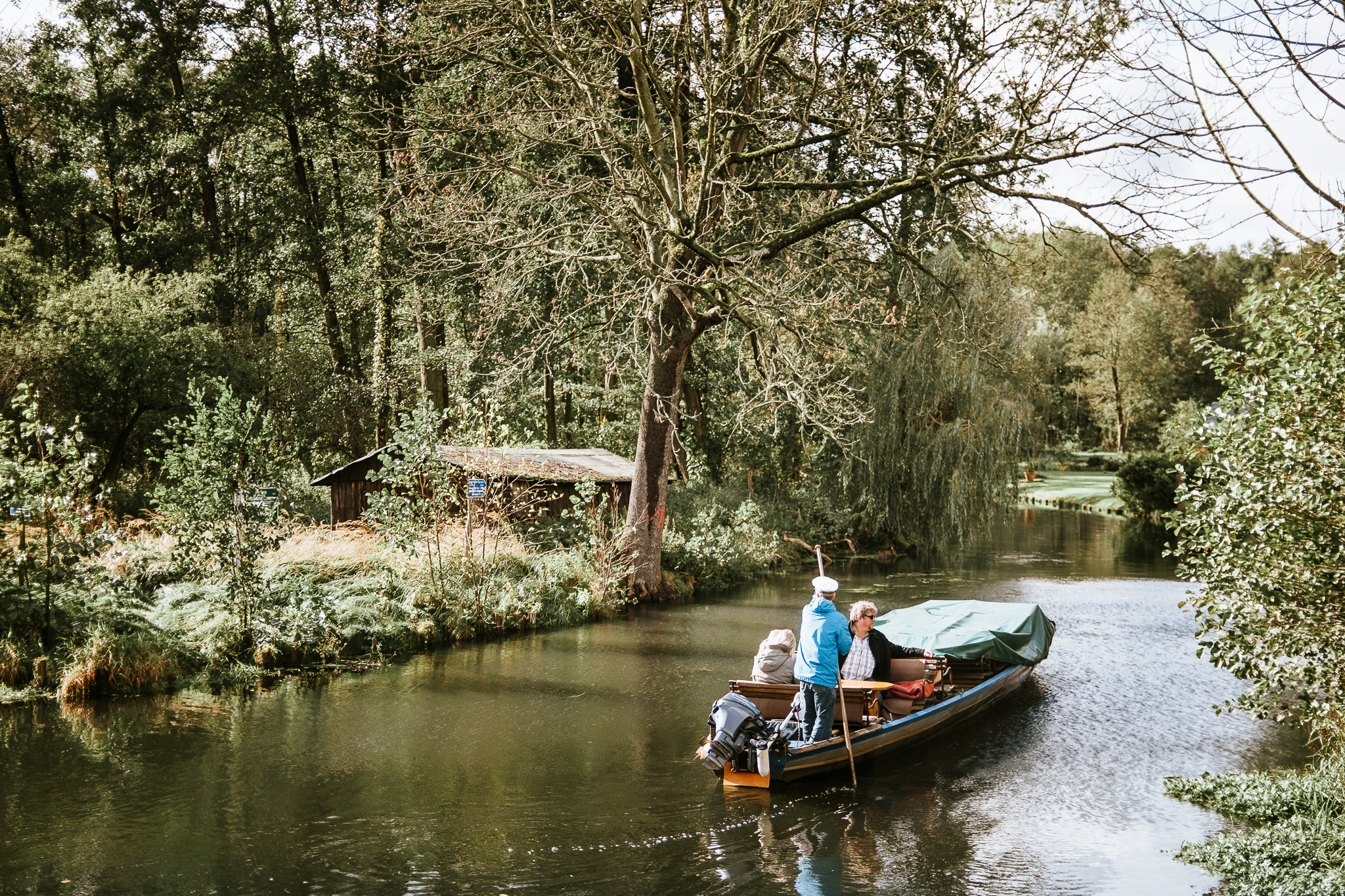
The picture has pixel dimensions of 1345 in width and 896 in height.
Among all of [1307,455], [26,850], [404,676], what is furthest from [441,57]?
[1307,455]

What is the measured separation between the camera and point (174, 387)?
19.8 meters

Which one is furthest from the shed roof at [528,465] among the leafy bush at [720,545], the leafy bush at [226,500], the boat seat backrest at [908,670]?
the boat seat backrest at [908,670]

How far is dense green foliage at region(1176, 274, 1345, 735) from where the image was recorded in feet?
20.9

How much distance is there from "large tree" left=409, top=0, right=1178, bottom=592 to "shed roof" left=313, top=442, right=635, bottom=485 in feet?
7.48

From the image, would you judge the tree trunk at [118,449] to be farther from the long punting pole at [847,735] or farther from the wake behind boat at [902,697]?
the long punting pole at [847,735]

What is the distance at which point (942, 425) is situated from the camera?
2570cm

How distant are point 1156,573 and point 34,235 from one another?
92.7 ft

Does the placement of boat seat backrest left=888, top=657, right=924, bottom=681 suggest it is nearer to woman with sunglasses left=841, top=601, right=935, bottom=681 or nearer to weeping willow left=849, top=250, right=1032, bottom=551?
woman with sunglasses left=841, top=601, right=935, bottom=681

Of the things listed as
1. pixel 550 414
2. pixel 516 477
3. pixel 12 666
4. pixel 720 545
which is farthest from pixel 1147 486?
pixel 12 666

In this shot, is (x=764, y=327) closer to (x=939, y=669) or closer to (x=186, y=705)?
(x=939, y=669)

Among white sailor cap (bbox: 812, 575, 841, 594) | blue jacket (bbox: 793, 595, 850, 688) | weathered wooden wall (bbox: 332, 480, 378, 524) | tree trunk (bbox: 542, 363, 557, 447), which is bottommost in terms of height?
blue jacket (bbox: 793, 595, 850, 688)

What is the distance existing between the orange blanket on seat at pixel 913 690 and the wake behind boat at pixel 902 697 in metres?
0.01

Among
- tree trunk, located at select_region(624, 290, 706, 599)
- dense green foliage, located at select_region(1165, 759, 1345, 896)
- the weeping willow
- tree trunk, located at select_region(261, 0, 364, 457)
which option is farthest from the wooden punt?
tree trunk, located at select_region(261, 0, 364, 457)

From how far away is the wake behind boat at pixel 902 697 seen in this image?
9133mm
